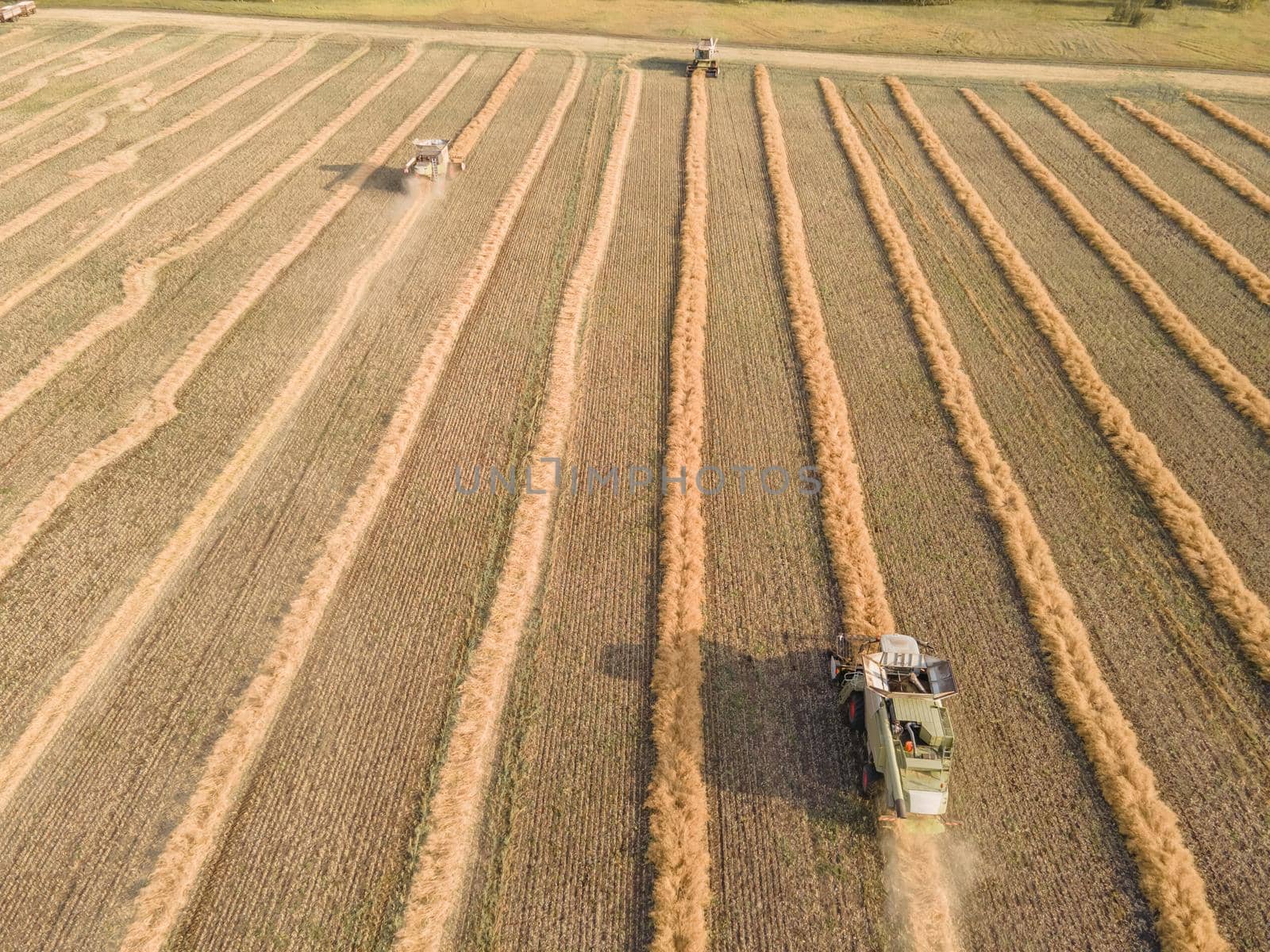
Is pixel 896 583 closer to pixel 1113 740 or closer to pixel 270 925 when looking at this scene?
pixel 1113 740

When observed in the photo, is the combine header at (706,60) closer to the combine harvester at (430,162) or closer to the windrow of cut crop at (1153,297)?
the windrow of cut crop at (1153,297)

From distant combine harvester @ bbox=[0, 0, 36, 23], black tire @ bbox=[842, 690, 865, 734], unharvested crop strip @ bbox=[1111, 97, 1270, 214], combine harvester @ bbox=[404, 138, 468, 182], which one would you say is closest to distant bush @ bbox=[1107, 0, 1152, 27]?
unharvested crop strip @ bbox=[1111, 97, 1270, 214]

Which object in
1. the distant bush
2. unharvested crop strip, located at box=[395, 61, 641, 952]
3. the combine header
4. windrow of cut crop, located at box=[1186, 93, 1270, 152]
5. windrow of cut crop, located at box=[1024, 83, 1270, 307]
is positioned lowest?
unharvested crop strip, located at box=[395, 61, 641, 952]

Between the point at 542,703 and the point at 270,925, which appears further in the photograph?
the point at 542,703

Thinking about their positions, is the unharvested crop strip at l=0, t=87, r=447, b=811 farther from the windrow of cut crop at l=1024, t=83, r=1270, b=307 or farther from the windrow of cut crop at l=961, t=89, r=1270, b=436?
the windrow of cut crop at l=1024, t=83, r=1270, b=307

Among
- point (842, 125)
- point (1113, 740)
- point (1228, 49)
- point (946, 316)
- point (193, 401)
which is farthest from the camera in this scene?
point (1228, 49)

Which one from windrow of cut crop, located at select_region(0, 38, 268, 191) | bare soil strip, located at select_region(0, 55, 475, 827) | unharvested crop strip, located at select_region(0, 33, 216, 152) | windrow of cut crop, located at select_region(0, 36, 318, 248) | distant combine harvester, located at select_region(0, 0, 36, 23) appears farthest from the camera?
distant combine harvester, located at select_region(0, 0, 36, 23)

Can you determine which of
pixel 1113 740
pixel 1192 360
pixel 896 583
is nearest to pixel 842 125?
pixel 1192 360
